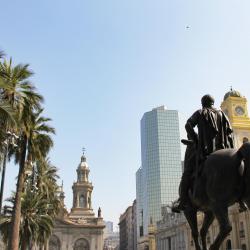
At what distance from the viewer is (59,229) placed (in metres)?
94.8

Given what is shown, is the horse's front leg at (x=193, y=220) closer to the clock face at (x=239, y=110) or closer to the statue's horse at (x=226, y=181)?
the statue's horse at (x=226, y=181)

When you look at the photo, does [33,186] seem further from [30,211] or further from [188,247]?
[188,247]

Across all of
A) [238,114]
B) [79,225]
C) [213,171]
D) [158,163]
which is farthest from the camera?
[158,163]

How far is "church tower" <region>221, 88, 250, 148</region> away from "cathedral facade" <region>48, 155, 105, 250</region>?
46225mm

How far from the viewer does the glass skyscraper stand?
447ft

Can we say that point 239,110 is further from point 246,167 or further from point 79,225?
point 246,167

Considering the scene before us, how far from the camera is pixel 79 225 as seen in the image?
9588 cm

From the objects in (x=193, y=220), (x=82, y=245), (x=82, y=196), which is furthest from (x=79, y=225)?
(x=193, y=220)

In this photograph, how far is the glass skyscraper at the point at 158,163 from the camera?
447 ft

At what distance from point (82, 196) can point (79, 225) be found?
27.9 ft

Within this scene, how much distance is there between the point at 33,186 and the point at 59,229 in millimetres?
62318

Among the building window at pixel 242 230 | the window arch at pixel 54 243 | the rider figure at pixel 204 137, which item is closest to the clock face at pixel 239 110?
the building window at pixel 242 230

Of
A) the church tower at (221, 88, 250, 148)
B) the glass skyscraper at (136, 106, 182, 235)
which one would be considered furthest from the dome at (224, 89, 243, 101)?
the glass skyscraper at (136, 106, 182, 235)

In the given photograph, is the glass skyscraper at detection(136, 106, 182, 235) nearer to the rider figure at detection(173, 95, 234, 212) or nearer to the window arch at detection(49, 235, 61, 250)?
the window arch at detection(49, 235, 61, 250)
